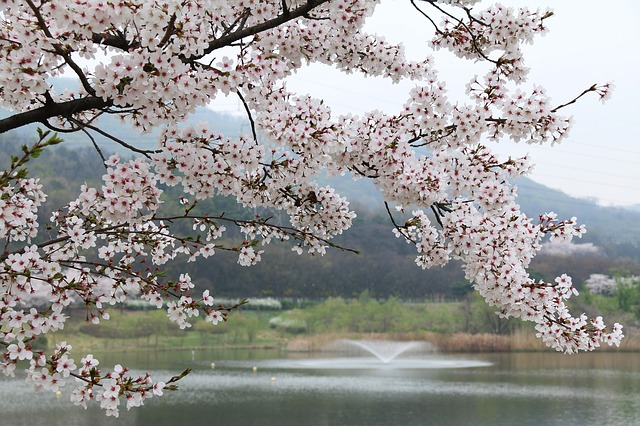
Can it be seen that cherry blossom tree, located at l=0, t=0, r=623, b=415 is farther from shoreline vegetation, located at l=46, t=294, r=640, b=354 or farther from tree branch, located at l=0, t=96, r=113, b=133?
shoreline vegetation, located at l=46, t=294, r=640, b=354

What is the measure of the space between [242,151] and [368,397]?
1478 centimetres

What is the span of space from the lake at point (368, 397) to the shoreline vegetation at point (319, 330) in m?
7.17

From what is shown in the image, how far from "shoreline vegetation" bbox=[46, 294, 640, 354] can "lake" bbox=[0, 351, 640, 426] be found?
Result: 7.17 metres

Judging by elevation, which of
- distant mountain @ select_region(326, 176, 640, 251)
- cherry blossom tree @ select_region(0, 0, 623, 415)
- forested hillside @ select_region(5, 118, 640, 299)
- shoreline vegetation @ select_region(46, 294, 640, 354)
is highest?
distant mountain @ select_region(326, 176, 640, 251)

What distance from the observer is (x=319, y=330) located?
40.5 m

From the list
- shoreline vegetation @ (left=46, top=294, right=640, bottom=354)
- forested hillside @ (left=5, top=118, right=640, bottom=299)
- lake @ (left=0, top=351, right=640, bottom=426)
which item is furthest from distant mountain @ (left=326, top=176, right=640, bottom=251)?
lake @ (left=0, top=351, right=640, bottom=426)

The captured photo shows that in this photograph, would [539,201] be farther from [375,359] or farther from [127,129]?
[375,359]

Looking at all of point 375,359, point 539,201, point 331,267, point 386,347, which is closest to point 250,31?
point 375,359

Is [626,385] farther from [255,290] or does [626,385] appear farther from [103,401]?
[255,290]

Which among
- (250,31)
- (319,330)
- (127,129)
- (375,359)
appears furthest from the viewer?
(127,129)

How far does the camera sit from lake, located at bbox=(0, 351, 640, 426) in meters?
14.6

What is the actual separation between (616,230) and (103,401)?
118m

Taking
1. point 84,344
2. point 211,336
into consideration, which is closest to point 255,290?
point 211,336

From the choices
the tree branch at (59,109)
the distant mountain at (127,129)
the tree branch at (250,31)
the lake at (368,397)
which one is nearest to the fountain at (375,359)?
the lake at (368,397)
